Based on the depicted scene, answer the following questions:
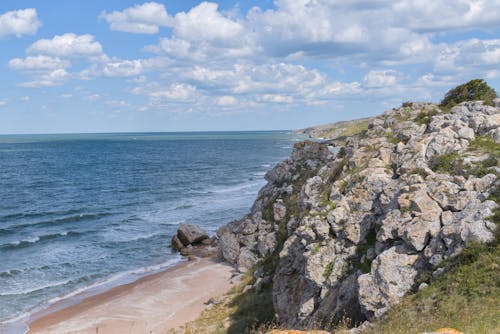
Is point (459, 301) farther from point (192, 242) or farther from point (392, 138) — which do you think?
point (192, 242)

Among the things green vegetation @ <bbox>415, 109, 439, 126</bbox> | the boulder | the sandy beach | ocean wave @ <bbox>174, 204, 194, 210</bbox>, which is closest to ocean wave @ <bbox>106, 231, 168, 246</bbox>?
the boulder

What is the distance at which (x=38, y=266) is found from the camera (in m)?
38.0

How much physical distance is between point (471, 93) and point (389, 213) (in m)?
17.6

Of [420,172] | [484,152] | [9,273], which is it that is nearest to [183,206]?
[9,273]

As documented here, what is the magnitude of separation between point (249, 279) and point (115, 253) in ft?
55.2

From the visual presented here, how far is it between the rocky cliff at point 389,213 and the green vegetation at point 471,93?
4074 millimetres

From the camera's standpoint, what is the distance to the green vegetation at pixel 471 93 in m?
28.9

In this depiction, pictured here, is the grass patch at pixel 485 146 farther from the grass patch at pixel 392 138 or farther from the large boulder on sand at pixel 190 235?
the large boulder on sand at pixel 190 235

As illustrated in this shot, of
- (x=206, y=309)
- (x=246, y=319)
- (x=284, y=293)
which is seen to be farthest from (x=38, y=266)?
(x=284, y=293)

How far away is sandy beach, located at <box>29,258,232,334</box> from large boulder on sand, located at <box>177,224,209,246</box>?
23.9 ft

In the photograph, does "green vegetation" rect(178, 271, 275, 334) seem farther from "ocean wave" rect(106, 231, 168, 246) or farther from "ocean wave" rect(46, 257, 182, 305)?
"ocean wave" rect(106, 231, 168, 246)

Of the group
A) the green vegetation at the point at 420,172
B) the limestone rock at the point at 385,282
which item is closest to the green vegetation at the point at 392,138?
the green vegetation at the point at 420,172

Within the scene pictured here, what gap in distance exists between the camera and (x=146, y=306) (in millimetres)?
29656

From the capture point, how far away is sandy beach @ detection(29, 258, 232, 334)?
26.8 metres
